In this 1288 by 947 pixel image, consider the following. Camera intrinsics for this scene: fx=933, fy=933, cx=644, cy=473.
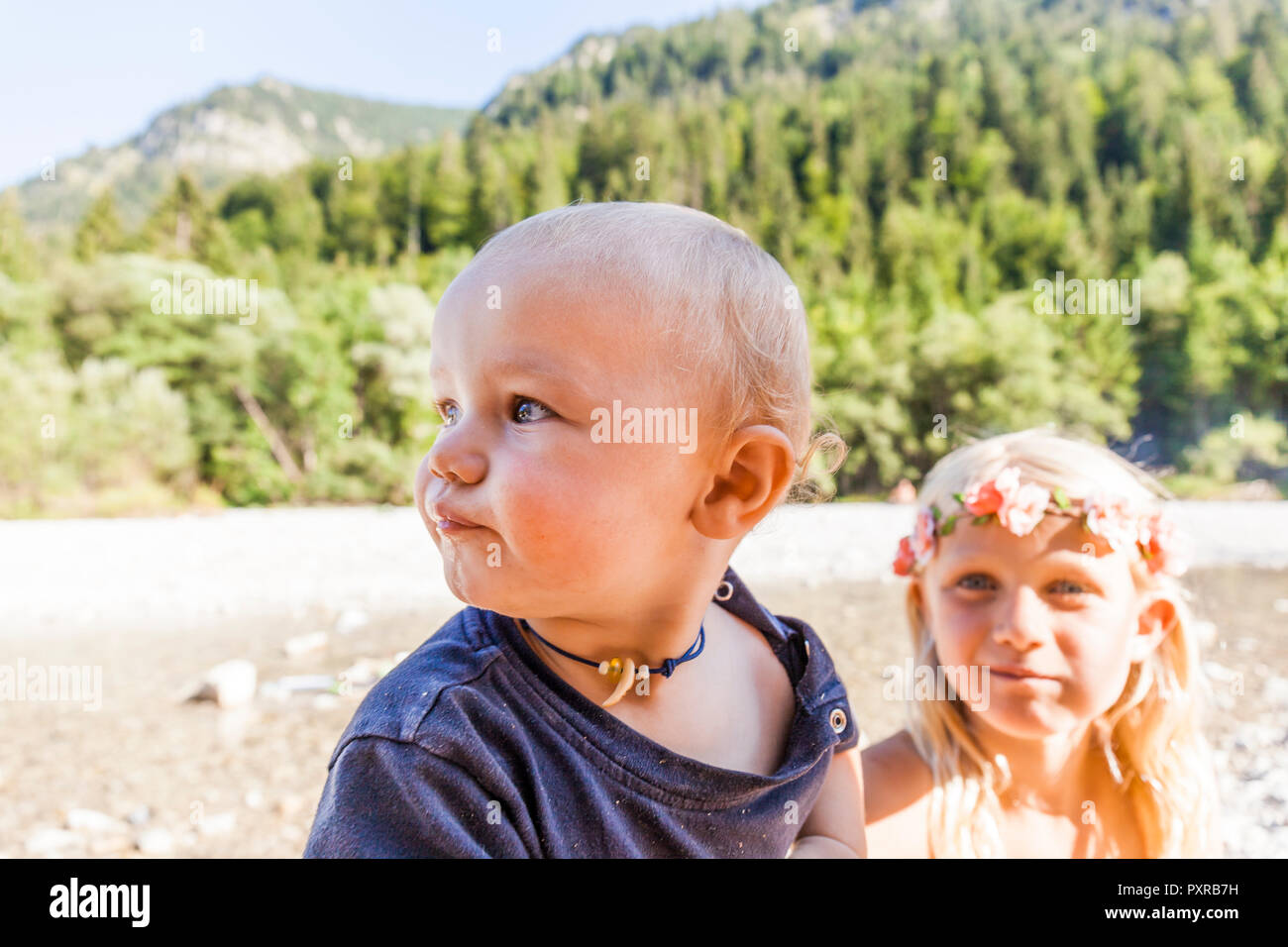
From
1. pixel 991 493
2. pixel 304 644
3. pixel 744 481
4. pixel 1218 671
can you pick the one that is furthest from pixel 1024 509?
pixel 304 644

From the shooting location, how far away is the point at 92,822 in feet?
12.5

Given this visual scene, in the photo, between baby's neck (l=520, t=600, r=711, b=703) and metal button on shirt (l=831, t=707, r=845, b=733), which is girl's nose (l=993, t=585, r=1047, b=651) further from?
baby's neck (l=520, t=600, r=711, b=703)

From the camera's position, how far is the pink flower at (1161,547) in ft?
3.92

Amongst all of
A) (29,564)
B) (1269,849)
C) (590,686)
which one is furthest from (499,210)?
(590,686)

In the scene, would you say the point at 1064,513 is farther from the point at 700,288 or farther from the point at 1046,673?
the point at 700,288

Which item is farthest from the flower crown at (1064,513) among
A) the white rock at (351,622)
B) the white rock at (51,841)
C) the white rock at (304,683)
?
the white rock at (351,622)

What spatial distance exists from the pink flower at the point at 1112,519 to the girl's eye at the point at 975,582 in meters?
0.14

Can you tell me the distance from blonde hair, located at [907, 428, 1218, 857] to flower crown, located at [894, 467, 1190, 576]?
0.02 metres

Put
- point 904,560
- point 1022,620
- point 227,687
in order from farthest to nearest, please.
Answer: point 227,687 < point 904,560 < point 1022,620

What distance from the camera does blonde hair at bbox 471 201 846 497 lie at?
2.29ft

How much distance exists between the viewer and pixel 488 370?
67 centimetres

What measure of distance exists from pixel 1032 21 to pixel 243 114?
44.4 meters

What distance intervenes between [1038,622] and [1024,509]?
136 mm
